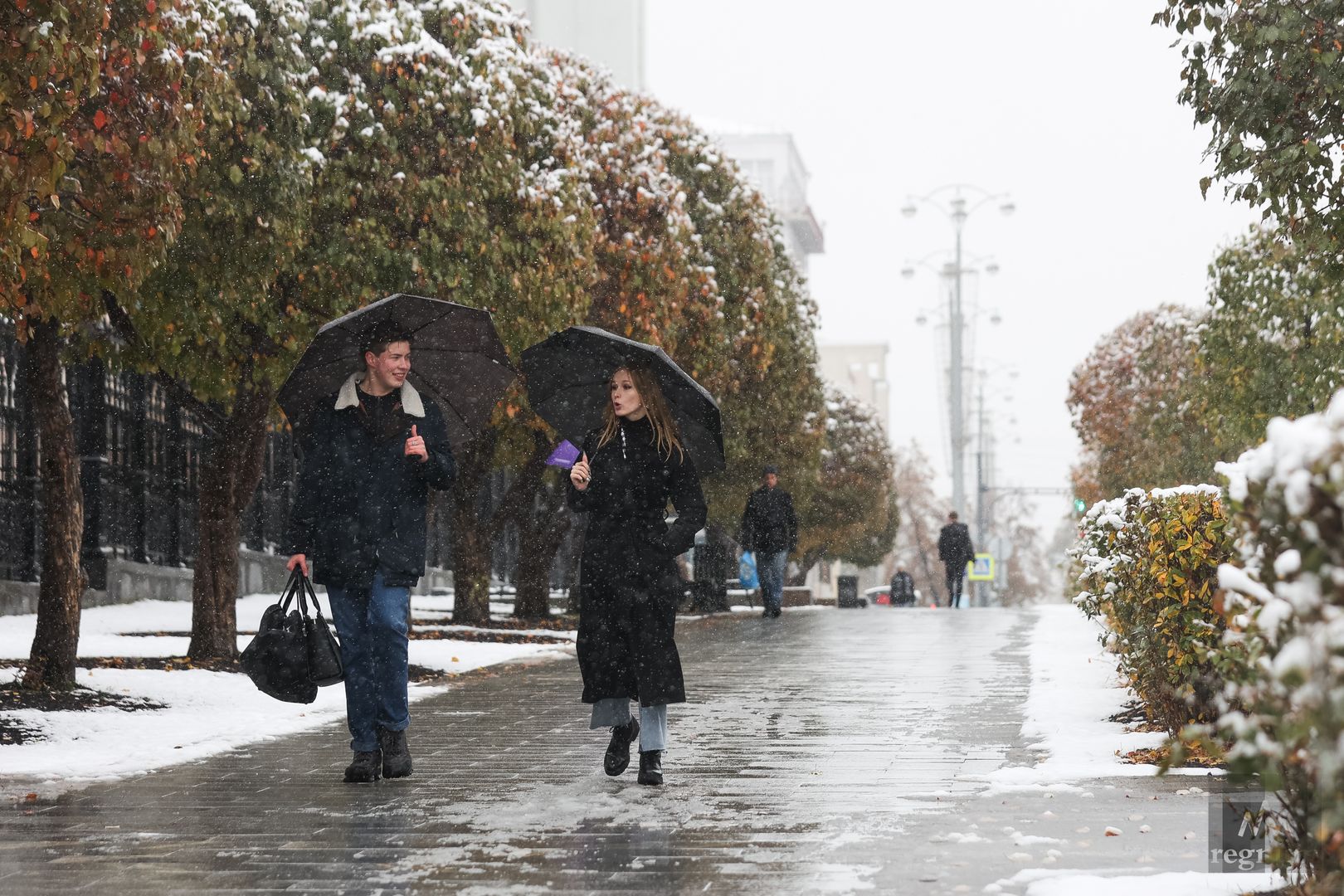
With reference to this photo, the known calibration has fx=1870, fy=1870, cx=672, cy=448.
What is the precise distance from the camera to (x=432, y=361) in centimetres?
864

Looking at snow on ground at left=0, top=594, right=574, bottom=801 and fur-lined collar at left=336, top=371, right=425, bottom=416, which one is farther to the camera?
snow on ground at left=0, top=594, right=574, bottom=801

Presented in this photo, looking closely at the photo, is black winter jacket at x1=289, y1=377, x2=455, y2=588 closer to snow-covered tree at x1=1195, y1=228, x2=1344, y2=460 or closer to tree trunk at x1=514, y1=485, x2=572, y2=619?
tree trunk at x1=514, y1=485, x2=572, y2=619

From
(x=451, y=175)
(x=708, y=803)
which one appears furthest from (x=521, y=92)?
(x=708, y=803)

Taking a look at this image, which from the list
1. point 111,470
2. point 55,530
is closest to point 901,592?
point 111,470

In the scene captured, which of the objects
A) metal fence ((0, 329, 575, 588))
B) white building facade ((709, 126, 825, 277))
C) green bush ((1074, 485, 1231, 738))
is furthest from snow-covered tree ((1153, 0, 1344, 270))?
white building facade ((709, 126, 825, 277))

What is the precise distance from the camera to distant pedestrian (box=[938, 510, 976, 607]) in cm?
3600

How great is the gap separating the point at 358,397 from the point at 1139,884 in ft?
13.1

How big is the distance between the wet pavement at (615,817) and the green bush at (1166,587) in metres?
0.73

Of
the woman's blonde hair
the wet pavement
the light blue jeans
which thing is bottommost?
the wet pavement

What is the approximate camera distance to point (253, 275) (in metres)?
12.5

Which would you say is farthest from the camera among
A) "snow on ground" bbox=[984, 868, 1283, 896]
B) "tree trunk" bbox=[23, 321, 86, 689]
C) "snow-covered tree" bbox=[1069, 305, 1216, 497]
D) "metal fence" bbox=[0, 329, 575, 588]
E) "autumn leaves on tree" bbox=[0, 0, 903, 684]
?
"snow-covered tree" bbox=[1069, 305, 1216, 497]

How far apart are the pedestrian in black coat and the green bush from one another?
2095 millimetres

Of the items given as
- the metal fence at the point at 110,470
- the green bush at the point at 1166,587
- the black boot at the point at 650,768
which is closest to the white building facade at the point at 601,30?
the metal fence at the point at 110,470

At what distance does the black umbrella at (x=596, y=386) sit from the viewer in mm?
7918
